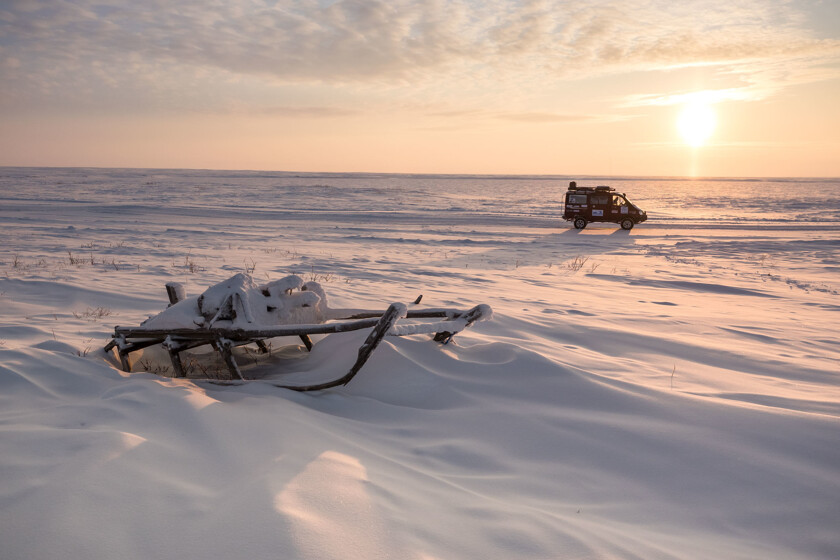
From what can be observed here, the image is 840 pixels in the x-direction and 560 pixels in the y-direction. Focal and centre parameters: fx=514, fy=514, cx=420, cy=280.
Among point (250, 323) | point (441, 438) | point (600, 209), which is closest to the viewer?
point (441, 438)

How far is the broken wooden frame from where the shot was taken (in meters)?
3.62

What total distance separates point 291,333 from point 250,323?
0.38m

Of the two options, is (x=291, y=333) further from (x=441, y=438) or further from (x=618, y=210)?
(x=618, y=210)

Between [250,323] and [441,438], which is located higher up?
[250,323]

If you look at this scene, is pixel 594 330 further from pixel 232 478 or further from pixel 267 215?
pixel 267 215

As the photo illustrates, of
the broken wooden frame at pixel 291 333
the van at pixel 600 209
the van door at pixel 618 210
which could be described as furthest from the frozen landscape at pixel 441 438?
the van door at pixel 618 210

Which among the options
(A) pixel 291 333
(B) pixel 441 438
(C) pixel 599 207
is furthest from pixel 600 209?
(B) pixel 441 438

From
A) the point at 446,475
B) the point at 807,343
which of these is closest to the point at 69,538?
the point at 446,475

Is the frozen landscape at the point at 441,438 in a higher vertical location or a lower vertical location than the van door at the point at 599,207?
lower

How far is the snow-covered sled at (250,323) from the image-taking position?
3729 mm

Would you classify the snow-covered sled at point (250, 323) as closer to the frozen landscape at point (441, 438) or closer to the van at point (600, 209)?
the frozen landscape at point (441, 438)

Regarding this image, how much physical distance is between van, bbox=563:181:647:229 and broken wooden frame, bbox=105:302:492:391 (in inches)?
817

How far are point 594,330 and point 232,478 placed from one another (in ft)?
14.3

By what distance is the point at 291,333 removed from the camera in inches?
146
